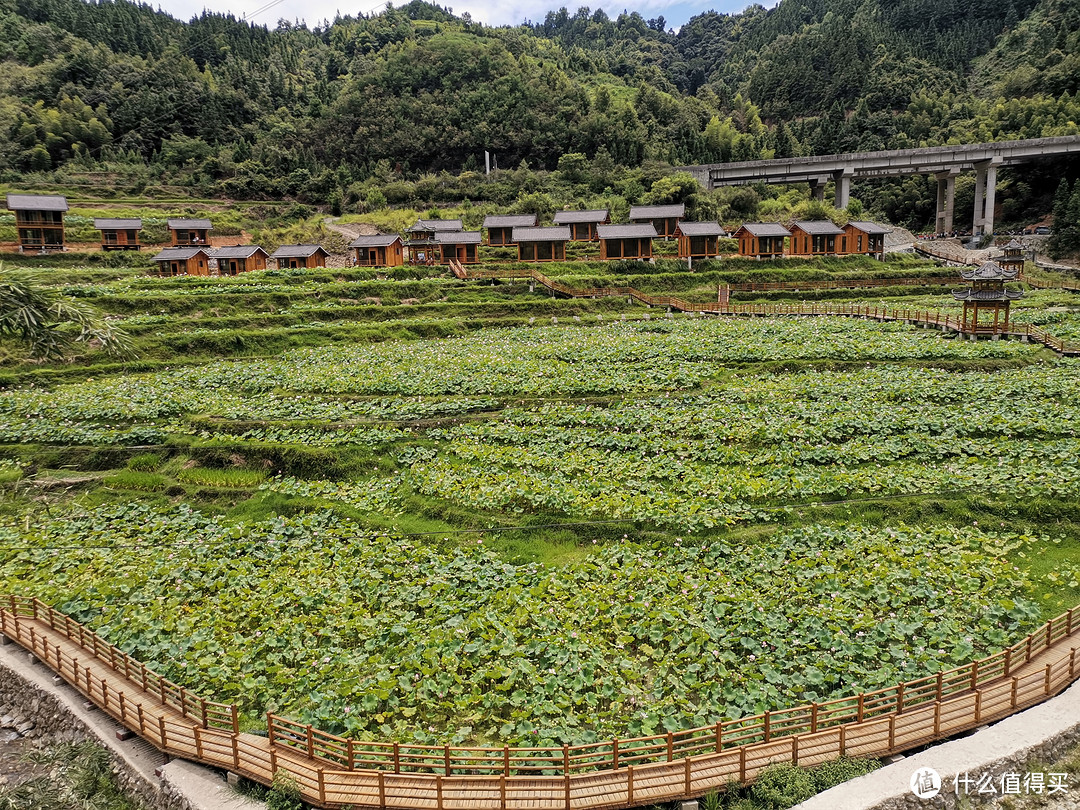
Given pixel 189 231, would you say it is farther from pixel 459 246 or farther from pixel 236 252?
pixel 459 246

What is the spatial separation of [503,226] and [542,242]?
6.94 metres

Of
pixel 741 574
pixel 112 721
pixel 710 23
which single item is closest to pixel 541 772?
pixel 741 574

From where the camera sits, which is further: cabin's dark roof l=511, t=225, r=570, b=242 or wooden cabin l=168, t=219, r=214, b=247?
wooden cabin l=168, t=219, r=214, b=247

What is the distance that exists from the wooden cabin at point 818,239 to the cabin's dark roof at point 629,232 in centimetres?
1289

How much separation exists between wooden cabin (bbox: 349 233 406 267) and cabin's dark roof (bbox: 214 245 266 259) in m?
8.28

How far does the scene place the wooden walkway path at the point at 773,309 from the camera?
33.7 meters

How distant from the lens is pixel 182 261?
56.4 m

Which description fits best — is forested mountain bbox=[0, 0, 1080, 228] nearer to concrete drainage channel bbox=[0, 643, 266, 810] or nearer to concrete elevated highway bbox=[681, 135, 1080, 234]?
concrete elevated highway bbox=[681, 135, 1080, 234]

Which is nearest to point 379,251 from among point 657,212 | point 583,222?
point 583,222

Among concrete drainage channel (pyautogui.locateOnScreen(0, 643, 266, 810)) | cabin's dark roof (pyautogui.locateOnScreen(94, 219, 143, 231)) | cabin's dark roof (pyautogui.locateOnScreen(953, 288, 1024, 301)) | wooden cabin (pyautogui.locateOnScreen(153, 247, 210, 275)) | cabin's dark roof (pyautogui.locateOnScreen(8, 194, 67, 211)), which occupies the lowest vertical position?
concrete drainage channel (pyautogui.locateOnScreen(0, 643, 266, 810))

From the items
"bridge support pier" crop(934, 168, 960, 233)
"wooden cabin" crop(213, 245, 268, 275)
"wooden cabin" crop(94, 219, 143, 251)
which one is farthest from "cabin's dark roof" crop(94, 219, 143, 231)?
"bridge support pier" crop(934, 168, 960, 233)

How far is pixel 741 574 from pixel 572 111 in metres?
98.1

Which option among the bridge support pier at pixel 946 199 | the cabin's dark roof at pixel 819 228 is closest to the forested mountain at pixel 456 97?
the bridge support pier at pixel 946 199

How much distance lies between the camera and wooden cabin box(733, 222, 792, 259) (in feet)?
195
